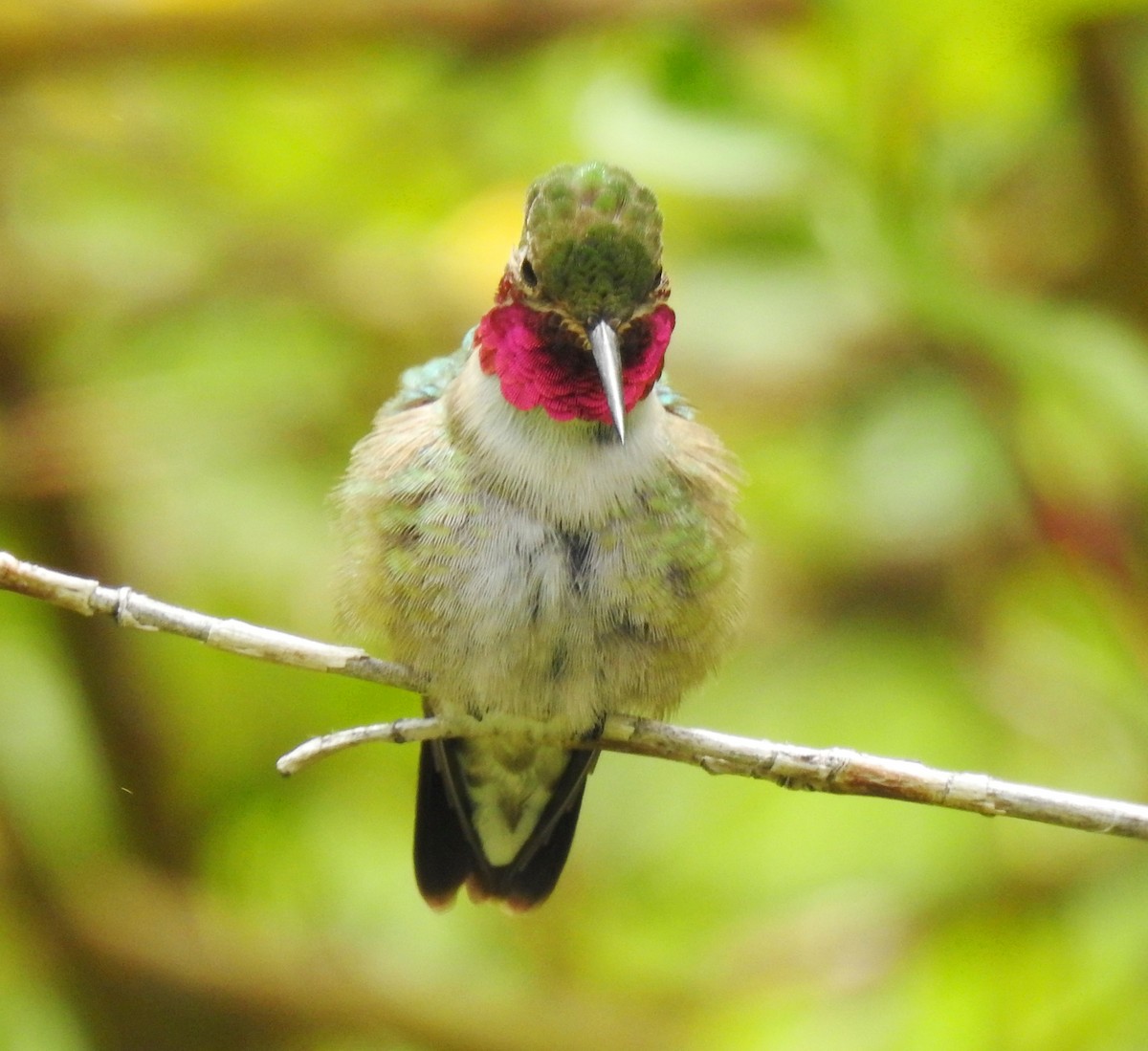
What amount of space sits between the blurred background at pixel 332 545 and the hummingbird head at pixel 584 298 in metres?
1.10

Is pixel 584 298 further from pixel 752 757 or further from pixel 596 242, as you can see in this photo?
pixel 752 757

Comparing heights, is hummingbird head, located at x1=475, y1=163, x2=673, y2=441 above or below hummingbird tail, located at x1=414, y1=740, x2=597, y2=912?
above

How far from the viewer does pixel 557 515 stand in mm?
2359

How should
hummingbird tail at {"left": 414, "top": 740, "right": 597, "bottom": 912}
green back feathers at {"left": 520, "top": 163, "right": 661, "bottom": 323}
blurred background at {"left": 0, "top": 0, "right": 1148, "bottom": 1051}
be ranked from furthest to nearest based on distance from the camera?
blurred background at {"left": 0, "top": 0, "right": 1148, "bottom": 1051}
hummingbird tail at {"left": 414, "top": 740, "right": 597, "bottom": 912}
green back feathers at {"left": 520, "top": 163, "right": 661, "bottom": 323}

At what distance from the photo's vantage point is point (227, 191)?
13.6ft

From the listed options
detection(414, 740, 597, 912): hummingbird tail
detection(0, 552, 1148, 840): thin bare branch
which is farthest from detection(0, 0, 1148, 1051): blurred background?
detection(0, 552, 1148, 840): thin bare branch

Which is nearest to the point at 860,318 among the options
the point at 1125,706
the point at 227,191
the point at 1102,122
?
the point at 1102,122

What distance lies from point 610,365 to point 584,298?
16cm

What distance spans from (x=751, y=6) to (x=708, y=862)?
2.05 meters

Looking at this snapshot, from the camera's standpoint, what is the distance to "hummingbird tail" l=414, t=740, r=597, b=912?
Result: 2.84 m

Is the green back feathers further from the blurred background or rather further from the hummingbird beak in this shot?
the blurred background

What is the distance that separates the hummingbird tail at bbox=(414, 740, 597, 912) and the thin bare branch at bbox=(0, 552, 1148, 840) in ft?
2.52

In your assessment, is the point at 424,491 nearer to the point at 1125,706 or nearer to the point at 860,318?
the point at 1125,706

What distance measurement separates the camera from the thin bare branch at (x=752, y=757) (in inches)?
75.7
